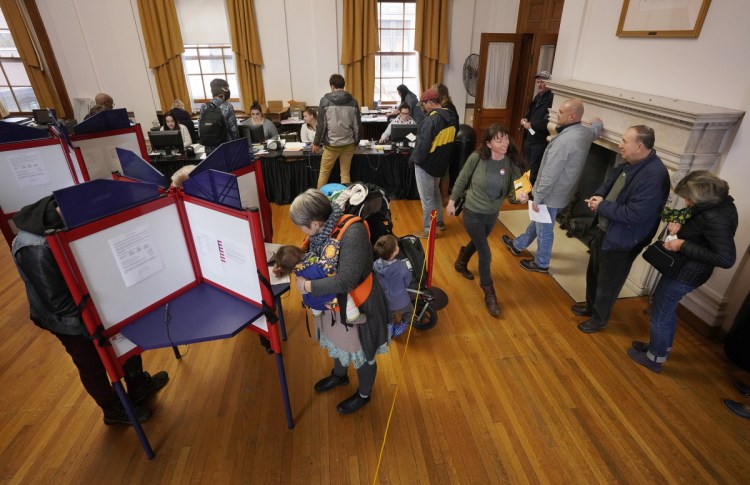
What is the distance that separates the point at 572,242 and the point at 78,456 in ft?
15.0

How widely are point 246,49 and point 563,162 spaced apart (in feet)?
20.6

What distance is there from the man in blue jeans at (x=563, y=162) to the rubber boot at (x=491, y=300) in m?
0.82

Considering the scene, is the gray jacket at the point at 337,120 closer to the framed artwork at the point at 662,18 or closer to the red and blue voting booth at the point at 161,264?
the framed artwork at the point at 662,18

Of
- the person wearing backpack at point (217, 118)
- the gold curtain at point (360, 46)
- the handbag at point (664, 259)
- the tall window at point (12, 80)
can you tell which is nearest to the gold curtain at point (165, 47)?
the tall window at point (12, 80)

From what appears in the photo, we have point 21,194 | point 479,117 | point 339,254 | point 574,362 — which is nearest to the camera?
point 339,254

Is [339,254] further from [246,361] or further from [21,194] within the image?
[21,194]

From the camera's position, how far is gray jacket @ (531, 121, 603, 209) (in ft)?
10.1

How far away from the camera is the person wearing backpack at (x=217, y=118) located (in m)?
4.58

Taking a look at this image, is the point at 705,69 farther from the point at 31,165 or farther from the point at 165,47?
the point at 165,47

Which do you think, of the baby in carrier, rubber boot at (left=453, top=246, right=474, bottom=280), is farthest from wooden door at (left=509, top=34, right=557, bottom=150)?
the baby in carrier

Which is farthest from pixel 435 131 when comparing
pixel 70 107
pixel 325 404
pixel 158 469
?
pixel 70 107

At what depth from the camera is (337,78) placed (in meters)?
4.51

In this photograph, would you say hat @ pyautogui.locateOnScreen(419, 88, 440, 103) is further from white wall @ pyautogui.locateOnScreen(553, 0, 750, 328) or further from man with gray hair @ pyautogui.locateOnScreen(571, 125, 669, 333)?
man with gray hair @ pyautogui.locateOnScreen(571, 125, 669, 333)

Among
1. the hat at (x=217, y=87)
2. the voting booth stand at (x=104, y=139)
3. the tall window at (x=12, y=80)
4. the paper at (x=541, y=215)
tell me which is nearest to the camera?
the voting booth stand at (x=104, y=139)
